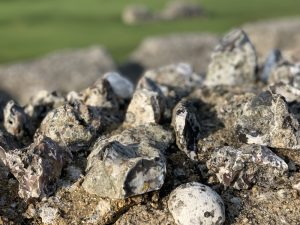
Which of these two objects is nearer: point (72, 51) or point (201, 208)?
point (201, 208)

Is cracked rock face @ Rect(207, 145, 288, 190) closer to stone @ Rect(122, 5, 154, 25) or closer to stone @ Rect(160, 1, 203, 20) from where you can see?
stone @ Rect(122, 5, 154, 25)

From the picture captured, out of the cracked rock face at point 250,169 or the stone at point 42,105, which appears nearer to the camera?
the cracked rock face at point 250,169

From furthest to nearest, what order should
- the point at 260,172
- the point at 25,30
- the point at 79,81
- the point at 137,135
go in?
the point at 25,30, the point at 79,81, the point at 137,135, the point at 260,172

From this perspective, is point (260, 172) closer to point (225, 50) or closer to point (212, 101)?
point (212, 101)

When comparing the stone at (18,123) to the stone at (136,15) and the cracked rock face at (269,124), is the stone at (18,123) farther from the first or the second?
the stone at (136,15)

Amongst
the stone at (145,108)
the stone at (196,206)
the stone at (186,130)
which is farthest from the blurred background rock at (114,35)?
the stone at (196,206)

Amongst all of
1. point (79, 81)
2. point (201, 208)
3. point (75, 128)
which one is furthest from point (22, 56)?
point (201, 208)
